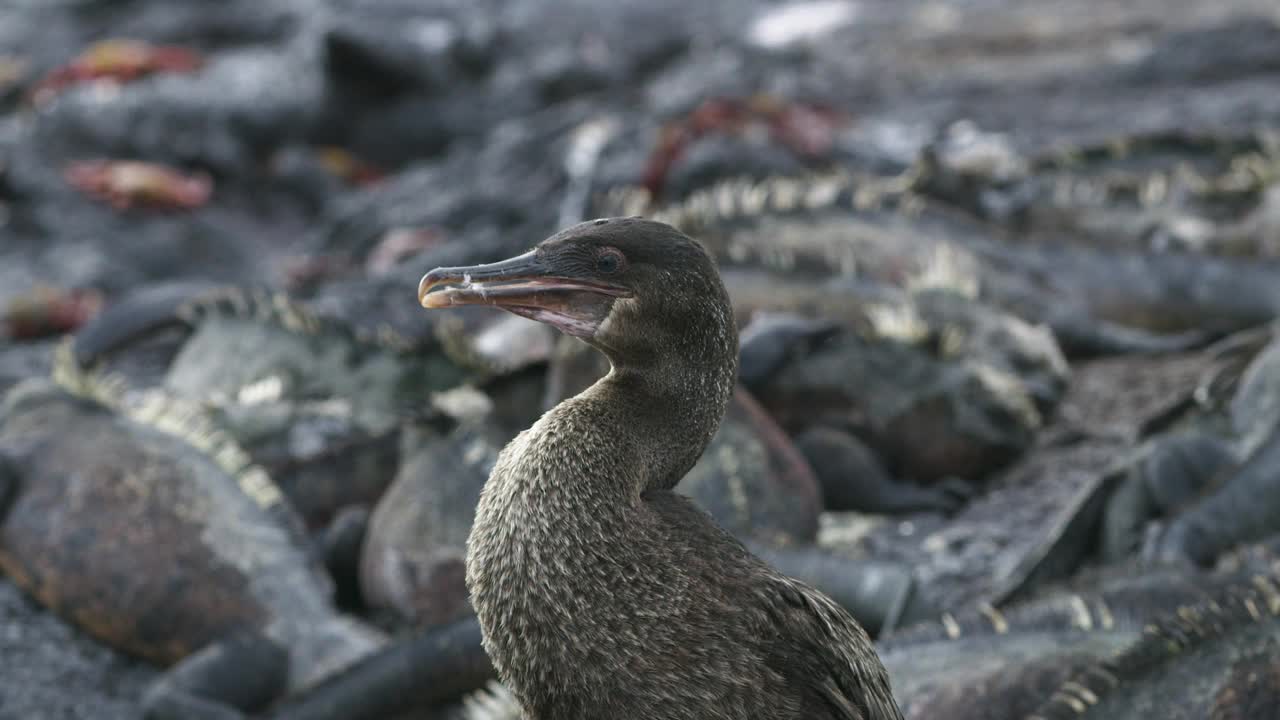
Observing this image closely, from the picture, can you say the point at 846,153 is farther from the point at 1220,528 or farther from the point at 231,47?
the point at 231,47

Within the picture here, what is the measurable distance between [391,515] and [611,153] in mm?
5702

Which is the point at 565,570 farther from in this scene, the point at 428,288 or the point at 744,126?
the point at 744,126

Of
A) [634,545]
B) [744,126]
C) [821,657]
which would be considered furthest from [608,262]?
[744,126]

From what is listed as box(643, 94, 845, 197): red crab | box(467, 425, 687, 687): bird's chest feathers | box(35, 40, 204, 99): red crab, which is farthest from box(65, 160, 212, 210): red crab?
box(467, 425, 687, 687): bird's chest feathers

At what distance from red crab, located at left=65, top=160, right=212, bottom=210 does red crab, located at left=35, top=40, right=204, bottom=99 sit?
1942 millimetres

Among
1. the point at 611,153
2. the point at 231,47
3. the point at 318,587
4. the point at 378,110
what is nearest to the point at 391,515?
the point at 318,587

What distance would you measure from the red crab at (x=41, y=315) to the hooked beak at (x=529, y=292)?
6.45 meters

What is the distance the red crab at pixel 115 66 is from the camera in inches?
507

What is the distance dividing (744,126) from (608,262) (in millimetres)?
8201

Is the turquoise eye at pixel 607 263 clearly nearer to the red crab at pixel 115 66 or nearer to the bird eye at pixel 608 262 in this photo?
the bird eye at pixel 608 262

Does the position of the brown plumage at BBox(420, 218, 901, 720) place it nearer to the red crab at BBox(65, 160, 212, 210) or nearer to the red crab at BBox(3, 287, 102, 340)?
the red crab at BBox(3, 287, 102, 340)

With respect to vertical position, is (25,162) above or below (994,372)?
below

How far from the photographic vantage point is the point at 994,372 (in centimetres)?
594

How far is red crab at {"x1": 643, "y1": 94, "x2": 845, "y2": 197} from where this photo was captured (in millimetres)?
9609
